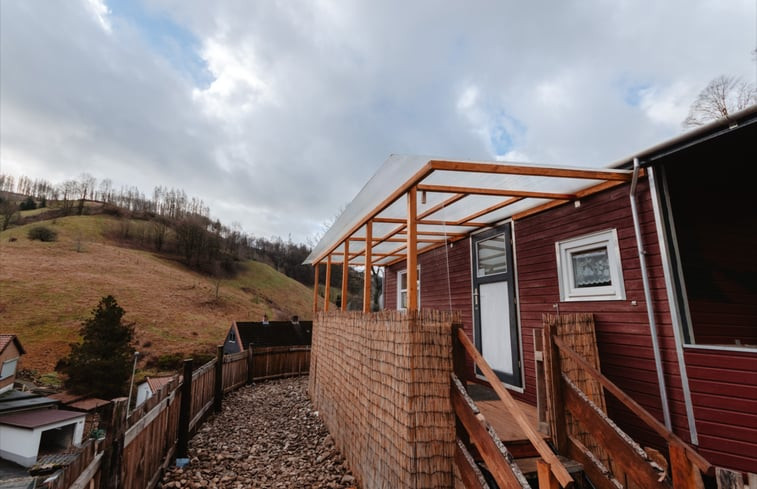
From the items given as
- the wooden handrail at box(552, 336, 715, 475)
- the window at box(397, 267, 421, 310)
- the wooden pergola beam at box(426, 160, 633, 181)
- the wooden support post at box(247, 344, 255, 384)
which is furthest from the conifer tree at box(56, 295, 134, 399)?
the wooden handrail at box(552, 336, 715, 475)

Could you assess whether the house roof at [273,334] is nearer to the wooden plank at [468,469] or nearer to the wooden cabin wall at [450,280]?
the wooden cabin wall at [450,280]

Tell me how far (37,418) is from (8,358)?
7402mm

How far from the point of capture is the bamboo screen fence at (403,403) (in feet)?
7.97

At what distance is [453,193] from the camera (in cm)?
357

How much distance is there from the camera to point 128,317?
81.4 ft

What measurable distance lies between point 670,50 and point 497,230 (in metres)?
14.8

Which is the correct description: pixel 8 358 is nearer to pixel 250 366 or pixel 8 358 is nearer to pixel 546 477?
pixel 250 366

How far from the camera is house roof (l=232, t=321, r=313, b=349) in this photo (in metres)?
17.8

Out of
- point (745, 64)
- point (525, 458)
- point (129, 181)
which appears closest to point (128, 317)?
point (525, 458)

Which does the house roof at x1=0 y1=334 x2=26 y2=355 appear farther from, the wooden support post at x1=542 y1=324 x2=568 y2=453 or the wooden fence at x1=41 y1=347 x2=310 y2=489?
the wooden support post at x1=542 y1=324 x2=568 y2=453

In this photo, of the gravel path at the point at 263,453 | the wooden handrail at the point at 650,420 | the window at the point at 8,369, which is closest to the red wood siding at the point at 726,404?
the wooden handrail at the point at 650,420

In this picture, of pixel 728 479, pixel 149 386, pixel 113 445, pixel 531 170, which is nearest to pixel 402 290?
pixel 531 170

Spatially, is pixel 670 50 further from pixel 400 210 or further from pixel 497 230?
pixel 400 210

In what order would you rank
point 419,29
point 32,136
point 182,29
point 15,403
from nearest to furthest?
point 419,29 → point 182,29 → point 15,403 → point 32,136
